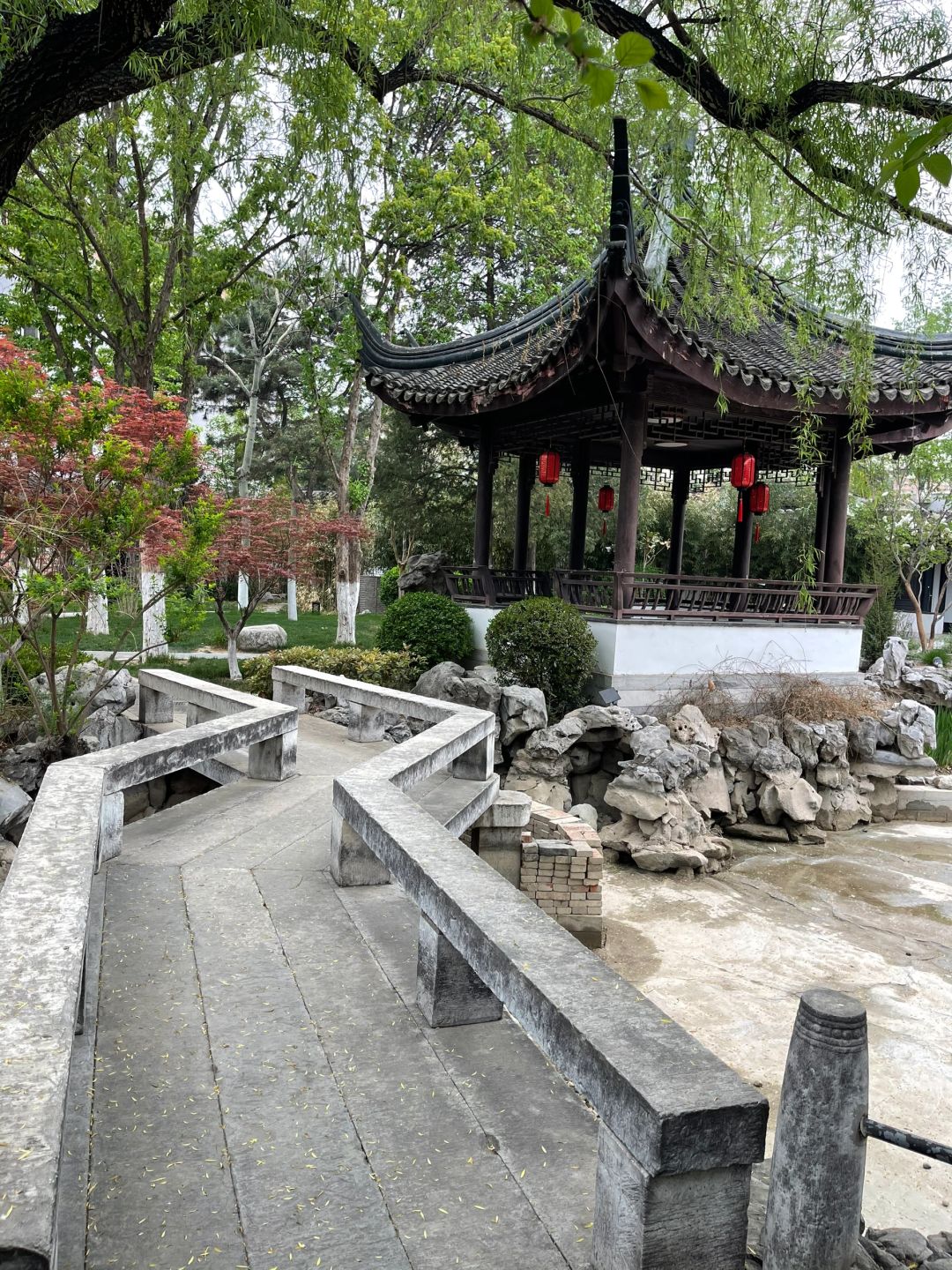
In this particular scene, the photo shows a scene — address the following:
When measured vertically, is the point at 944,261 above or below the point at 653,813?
above

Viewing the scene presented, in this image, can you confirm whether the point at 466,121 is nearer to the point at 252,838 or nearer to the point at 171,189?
the point at 171,189

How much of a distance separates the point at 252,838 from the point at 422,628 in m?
Result: 6.88

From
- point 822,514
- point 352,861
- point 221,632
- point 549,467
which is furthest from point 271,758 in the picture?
point 221,632

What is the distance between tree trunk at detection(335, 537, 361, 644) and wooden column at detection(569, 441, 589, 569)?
169 inches

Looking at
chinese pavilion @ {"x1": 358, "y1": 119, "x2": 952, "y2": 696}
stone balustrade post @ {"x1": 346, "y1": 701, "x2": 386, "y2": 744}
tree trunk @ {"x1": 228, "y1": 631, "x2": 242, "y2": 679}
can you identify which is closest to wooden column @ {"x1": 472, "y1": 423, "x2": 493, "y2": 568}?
chinese pavilion @ {"x1": 358, "y1": 119, "x2": 952, "y2": 696}

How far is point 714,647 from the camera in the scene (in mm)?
10852

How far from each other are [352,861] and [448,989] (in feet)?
4.03

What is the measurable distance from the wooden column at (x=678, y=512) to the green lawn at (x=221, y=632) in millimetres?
5072

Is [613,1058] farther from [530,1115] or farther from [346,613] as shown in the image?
[346,613]

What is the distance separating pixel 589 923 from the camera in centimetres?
598

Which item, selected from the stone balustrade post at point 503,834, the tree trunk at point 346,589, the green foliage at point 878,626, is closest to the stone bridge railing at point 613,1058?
the stone balustrade post at point 503,834

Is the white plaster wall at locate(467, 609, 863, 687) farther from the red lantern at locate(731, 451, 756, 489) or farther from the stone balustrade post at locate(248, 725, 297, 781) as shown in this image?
the stone balustrade post at locate(248, 725, 297, 781)

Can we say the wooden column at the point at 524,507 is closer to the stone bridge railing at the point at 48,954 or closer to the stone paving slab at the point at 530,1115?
the stone bridge railing at the point at 48,954

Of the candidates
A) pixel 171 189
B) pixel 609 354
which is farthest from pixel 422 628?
pixel 171 189
